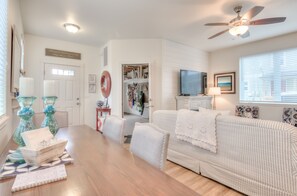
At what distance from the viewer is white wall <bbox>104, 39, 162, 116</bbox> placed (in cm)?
419

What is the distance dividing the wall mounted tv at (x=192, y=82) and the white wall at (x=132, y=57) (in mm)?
748

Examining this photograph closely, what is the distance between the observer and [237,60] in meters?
4.94

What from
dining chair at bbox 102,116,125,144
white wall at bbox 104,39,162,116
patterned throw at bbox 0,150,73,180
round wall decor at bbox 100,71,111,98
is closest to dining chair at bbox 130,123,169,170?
dining chair at bbox 102,116,125,144

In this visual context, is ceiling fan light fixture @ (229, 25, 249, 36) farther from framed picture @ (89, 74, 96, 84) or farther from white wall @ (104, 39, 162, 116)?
framed picture @ (89, 74, 96, 84)

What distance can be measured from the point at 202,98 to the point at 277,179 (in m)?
3.49

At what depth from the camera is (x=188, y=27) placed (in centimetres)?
357

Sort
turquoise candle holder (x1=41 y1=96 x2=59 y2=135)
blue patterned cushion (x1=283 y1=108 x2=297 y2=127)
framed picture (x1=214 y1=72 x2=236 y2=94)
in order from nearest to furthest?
turquoise candle holder (x1=41 y1=96 x2=59 y2=135)
blue patterned cushion (x1=283 y1=108 x2=297 y2=127)
framed picture (x1=214 y1=72 x2=236 y2=94)

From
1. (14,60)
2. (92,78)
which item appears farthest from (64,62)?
(14,60)

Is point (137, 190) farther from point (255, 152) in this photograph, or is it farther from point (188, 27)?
point (188, 27)

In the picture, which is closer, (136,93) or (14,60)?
(14,60)

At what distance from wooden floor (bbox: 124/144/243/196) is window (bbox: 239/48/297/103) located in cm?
335

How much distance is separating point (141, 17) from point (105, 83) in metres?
2.12

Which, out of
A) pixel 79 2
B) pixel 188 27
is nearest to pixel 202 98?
pixel 188 27

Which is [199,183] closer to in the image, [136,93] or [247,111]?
[247,111]
